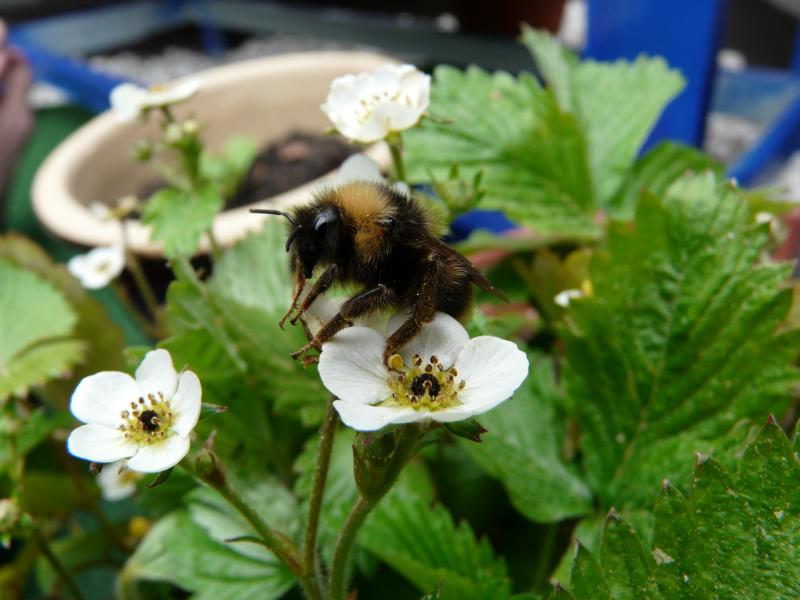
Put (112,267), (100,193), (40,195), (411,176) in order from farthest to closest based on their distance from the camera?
(100,193), (40,195), (112,267), (411,176)

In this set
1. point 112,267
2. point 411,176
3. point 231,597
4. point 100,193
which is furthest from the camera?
point 100,193

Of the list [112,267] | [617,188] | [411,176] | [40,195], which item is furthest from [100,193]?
[617,188]

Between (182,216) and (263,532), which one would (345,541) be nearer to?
(263,532)

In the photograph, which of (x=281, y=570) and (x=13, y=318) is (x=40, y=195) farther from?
(x=281, y=570)

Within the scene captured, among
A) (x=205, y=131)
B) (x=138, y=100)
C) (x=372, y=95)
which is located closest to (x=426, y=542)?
(x=372, y=95)

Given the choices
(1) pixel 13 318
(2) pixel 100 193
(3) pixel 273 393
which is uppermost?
(3) pixel 273 393

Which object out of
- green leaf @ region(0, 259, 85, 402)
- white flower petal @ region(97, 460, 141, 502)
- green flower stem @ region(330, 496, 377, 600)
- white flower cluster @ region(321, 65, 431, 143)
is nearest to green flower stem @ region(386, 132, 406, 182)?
white flower cluster @ region(321, 65, 431, 143)

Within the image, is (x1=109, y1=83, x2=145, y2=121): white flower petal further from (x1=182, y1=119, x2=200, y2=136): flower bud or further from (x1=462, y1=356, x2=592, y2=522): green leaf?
(x1=462, y1=356, x2=592, y2=522): green leaf

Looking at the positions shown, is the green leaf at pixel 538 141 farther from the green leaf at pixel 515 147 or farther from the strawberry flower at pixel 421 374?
the strawberry flower at pixel 421 374
